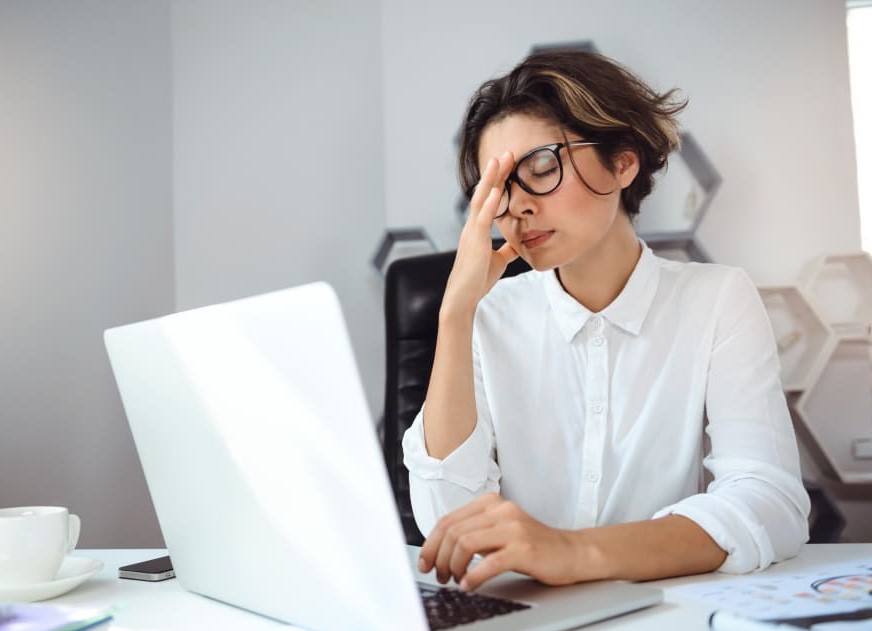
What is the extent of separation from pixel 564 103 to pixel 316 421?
81 centimetres

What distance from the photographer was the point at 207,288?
2297mm

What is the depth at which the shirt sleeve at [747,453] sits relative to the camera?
89cm

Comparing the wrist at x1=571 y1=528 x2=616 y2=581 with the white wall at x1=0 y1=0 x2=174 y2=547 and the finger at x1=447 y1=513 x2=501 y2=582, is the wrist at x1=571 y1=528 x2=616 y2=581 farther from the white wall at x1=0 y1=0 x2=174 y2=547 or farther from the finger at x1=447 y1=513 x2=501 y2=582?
the white wall at x1=0 y1=0 x2=174 y2=547

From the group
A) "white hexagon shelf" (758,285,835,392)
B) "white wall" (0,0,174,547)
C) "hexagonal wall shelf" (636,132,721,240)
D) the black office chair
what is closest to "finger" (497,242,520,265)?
the black office chair

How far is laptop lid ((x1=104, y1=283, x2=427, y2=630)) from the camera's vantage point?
525mm

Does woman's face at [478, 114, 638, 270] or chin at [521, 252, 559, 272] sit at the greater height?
woman's face at [478, 114, 638, 270]

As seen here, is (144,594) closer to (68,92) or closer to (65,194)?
(65,194)

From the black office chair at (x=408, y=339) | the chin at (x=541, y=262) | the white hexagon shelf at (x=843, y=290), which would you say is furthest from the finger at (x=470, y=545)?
the white hexagon shelf at (x=843, y=290)

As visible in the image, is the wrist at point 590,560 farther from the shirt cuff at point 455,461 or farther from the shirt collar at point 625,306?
the shirt collar at point 625,306

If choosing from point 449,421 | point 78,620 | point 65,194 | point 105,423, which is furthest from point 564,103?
point 105,423

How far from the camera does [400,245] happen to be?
7.35ft

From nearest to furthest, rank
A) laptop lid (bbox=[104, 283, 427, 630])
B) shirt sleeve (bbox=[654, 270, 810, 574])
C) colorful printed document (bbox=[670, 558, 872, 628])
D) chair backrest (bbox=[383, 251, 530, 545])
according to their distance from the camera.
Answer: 1. laptop lid (bbox=[104, 283, 427, 630])
2. colorful printed document (bbox=[670, 558, 872, 628])
3. shirt sleeve (bbox=[654, 270, 810, 574])
4. chair backrest (bbox=[383, 251, 530, 545])

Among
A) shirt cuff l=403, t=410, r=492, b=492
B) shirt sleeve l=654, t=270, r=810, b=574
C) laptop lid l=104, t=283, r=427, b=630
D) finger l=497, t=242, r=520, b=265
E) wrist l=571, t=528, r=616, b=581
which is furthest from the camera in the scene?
finger l=497, t=242, r=520, b=265

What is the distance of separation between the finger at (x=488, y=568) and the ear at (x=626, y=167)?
74cm
